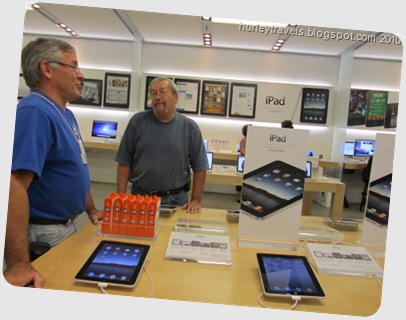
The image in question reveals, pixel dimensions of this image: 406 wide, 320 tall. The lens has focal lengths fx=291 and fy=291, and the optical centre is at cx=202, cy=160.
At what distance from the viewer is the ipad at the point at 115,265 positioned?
0.64m

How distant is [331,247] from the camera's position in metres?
0.92

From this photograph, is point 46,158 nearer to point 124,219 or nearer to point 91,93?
point 124,219

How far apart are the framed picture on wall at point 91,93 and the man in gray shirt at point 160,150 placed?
3.64 metres

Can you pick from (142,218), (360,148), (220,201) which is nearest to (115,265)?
(142,218)

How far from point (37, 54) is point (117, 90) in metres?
4.07

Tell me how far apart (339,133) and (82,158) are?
14.9ft

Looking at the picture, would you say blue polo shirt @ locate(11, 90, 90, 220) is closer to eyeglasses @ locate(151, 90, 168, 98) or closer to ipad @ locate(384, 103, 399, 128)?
eyeglasses @ locate(151, 90, 168, 98)

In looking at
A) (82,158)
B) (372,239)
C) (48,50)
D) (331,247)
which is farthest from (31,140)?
(372,239)

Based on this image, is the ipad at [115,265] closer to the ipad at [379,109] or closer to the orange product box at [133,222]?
the orange product box at [133,222]

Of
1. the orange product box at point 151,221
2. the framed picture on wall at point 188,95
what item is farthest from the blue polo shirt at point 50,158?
the framed picture on wall at point 188,95

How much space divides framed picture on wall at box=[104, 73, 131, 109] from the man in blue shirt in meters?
3.96

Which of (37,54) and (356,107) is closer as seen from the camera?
(37,54)

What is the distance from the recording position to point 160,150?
59.7 inches

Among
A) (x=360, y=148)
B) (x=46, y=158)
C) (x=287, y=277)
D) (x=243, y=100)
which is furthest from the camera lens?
(x=243, y=100)
